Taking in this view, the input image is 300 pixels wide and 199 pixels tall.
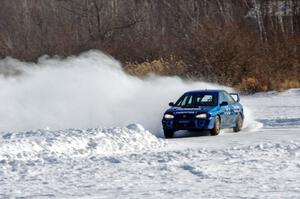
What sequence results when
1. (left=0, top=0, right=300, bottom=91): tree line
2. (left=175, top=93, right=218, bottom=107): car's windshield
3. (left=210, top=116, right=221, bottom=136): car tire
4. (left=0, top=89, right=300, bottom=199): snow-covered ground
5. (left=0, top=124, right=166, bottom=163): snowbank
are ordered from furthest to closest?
(left=0, top=0, right=300, bottom=91): tree line → (left=175, top=93, right=218, bottom=107): car's windshield → (left=210, top=116, right=221, bottom=136): car tire → (left=0, top=124, right=166, bottom=163): snowbank → (left=0, top=89, right=300, bottom=199): snow-covered ground

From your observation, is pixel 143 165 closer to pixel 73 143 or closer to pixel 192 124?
pixel 73 143

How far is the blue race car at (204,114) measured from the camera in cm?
2188

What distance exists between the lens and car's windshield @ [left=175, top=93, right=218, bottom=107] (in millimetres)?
23261

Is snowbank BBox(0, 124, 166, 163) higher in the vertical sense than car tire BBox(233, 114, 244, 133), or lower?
higher

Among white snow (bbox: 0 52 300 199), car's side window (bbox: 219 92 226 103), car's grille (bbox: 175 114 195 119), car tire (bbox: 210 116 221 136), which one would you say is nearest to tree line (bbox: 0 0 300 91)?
white snow (bbox: 0 52 300 199)

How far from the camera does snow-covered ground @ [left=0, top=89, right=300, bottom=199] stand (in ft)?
37.6

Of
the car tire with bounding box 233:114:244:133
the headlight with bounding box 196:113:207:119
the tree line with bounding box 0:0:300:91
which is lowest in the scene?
the tree line with bounding box 0:0:300:91

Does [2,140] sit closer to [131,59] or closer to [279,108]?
[279,108]

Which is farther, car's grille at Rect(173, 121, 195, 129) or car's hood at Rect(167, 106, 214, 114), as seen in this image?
car's hood at Rect(167, 106, 214, 114)

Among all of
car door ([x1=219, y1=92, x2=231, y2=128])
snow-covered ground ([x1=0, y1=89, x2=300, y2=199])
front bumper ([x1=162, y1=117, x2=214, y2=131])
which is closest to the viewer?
snow-covered ground ([x1=0, y1=89, x2=300, y2=199])

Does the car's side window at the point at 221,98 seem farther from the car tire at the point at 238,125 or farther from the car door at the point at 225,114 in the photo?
the car tire at the point at 238,125

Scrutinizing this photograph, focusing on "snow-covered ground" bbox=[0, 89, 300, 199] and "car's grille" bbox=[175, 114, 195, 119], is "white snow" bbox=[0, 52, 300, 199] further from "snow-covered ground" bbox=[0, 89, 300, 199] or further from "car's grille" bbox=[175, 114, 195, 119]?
"car's grille" bbox=[175, 114, 195, 119]

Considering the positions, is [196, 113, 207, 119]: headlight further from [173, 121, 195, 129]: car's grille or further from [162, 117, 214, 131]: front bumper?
[173, 121, 195, 129]: car's grille

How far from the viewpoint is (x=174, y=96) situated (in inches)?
1209
